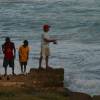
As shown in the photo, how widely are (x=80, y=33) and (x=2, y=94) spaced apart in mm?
32036

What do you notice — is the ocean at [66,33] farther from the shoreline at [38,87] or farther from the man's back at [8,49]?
the shoreline at [38,87]

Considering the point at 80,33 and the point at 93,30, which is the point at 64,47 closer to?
the point at 80,33

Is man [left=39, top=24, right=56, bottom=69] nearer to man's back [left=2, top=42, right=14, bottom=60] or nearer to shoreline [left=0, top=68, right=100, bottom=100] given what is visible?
shoreline [left=0, top=68, right=100, bottom=100]

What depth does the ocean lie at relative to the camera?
23766 millimetres

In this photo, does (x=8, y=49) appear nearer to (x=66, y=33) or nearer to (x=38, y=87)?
(x=38, y=87)

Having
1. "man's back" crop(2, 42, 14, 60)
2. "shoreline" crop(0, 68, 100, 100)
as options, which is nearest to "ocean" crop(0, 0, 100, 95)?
"man's back" crop(2, 42, 14, 60)

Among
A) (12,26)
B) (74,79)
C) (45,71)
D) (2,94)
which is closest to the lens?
(2,94)

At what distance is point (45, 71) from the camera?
1477cm

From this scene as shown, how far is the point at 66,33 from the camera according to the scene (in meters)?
43.3

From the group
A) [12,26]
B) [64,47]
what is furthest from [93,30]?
[64,47]

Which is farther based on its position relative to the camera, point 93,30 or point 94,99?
point 93,30

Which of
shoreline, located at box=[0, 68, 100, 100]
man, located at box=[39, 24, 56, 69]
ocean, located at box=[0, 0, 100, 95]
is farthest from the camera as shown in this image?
ocean, located at box=[0, 0, 100, 95]

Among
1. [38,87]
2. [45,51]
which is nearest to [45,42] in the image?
[45,51]

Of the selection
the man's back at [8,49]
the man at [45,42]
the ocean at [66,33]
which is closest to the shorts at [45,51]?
the man at [45,42]
